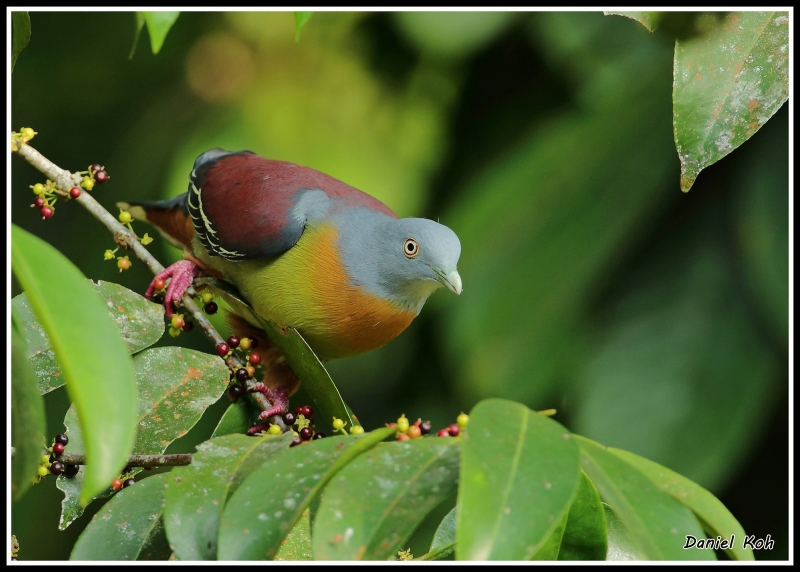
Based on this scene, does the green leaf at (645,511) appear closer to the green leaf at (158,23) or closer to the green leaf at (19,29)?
the green leaf at (158,23)

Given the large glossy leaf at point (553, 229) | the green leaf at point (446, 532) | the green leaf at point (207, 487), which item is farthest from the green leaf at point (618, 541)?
the large glossy leaf at point (553, 229)

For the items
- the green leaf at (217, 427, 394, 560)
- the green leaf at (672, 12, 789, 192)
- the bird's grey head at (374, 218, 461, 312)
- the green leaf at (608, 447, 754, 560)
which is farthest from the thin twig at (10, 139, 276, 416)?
the green leaf at (672, 12, 789, 192)

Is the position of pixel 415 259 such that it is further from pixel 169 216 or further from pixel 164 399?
pixel 169 216

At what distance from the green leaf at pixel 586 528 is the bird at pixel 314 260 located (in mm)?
1157

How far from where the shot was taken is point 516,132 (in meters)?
3.63

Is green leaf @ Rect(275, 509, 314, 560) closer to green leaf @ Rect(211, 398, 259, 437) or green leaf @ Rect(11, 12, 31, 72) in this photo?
green leaf @ Rect(211, 398, 259, 437)

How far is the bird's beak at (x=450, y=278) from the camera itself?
2658 mm

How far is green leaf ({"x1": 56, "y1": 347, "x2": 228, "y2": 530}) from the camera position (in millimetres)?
2061

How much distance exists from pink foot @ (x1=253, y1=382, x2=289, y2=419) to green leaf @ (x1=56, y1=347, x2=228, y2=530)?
0.19 metres

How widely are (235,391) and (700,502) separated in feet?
4.71

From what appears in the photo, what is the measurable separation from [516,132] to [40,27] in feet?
7.90

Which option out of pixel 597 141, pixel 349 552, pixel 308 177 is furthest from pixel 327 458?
pixel 597 141

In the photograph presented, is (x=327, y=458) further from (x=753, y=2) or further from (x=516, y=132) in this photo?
(x=516, y=132)

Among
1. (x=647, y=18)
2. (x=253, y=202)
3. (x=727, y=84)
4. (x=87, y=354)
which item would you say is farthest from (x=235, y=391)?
(x=727, y=84)
